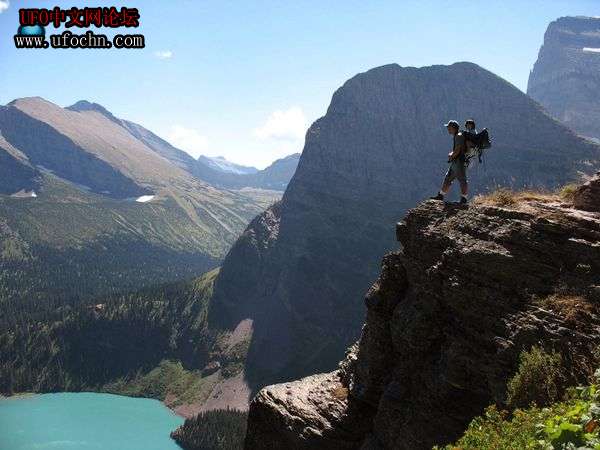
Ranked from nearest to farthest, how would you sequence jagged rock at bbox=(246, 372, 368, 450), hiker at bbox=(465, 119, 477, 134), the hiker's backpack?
the hiker's backpack
hiker at bbox=(465, 119, 477, 134)
jagged rock at bbox=(246, 372, 368, 450)

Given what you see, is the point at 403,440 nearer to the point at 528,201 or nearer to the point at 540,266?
the point at 540,266

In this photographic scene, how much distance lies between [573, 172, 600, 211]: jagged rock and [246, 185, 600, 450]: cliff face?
0.60 ft

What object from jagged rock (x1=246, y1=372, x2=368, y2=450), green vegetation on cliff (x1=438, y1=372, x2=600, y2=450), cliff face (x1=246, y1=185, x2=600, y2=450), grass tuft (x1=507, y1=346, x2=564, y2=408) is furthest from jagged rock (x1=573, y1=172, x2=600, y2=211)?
jagged rock (x1=246, y1=372, x2=368, y2=450)

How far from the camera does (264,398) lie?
2516cm

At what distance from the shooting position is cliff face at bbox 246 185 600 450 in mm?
16203

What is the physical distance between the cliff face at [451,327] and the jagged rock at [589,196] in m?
0.18

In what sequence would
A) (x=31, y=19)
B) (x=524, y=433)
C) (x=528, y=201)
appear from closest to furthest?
(x=524, y=433) → (x=528, y=201) → (x=31, y=19)

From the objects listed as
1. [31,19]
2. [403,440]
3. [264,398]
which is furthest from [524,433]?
[31,19]

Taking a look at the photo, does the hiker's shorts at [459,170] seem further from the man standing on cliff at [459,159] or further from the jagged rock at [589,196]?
the jagged rock at [589,196]

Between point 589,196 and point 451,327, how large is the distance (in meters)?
7.55

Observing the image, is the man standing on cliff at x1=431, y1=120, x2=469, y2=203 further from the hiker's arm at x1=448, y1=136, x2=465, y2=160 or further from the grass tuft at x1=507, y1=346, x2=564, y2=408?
the grass tuft at x1=507, y1=346, x2=564, y2=408

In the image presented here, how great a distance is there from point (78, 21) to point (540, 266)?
56.2m

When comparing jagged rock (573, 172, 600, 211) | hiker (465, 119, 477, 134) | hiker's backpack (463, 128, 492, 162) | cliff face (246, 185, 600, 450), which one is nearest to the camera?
cliff face (246, 185, 600, 450)

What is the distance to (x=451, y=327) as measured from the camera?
19781 mm
